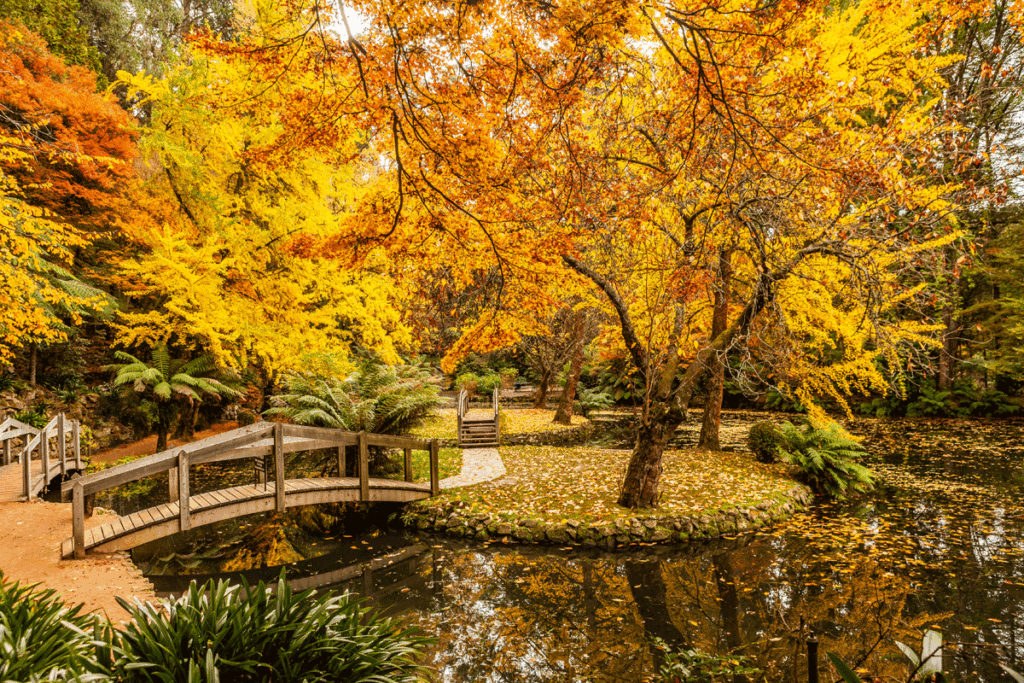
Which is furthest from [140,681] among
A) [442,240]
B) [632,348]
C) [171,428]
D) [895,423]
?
[895,423]

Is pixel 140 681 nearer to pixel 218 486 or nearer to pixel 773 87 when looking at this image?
pixel 218 486

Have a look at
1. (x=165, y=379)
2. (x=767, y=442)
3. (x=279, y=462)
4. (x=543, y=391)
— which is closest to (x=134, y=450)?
(x=165, y=379)

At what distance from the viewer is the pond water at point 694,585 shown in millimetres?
4160

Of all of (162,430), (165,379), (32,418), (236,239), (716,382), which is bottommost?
(162,430)

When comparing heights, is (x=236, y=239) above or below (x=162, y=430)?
above

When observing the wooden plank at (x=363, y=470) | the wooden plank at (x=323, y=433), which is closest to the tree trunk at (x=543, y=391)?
the wooden plank at (x=363, y=470)

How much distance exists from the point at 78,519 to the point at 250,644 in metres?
4.33

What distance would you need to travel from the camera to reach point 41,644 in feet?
8.34

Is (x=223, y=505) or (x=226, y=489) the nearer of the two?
(x=223, y=505)

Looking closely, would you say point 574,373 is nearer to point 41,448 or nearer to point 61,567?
point 41,448

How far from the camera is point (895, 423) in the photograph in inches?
679

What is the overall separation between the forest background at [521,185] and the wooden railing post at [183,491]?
319 centimetres

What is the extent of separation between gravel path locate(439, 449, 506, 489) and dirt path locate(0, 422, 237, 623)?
4.83 metres

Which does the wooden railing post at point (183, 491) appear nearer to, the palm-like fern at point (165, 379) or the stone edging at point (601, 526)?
the stone edging at point (601, 526)
